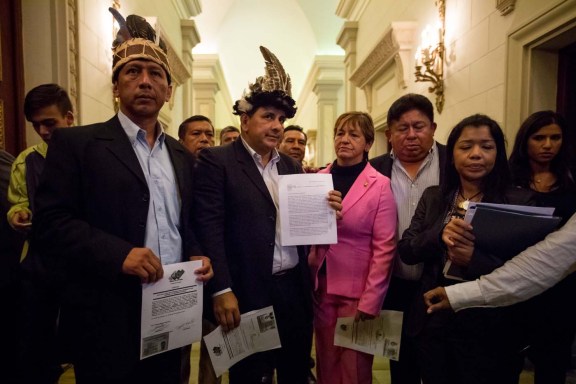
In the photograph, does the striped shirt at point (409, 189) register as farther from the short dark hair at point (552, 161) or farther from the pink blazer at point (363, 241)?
the short dark hair at point (552, 161)

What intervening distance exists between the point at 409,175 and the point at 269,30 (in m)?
12.5

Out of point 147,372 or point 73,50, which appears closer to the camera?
point 147,372

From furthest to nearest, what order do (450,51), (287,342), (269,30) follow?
1. (269,30)
2. (450,51)
3. (287,342)

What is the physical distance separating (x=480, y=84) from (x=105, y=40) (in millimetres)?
3162

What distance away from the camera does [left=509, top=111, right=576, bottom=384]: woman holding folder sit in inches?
68.4

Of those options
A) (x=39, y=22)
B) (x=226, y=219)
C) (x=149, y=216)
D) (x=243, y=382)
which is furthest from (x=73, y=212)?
(x=39, y=22)

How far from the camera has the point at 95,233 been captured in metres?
1.21

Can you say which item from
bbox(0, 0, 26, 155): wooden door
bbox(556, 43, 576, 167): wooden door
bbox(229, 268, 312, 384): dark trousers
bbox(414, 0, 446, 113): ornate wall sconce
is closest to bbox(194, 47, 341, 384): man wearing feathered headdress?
bbox(229, 268, 312, 384): dark trousers

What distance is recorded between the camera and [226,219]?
5.26ft

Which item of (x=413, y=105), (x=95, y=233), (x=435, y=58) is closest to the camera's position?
(x=95, y=233)

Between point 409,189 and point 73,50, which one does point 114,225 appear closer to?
point 409,189
